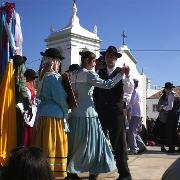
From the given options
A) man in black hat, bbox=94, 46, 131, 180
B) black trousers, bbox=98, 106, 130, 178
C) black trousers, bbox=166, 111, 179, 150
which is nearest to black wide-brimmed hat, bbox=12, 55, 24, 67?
man in black hat, bbox=94, 46, 131, 180

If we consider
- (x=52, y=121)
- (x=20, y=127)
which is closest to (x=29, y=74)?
(x=20, y=127)

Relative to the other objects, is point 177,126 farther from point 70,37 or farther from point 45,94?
point 70,37

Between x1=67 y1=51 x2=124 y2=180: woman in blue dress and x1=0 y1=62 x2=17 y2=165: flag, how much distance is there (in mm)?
750

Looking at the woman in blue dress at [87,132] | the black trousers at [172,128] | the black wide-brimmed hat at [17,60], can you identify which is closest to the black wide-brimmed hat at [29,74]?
the black wide-brimmed hat at [17,60]

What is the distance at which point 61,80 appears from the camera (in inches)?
217

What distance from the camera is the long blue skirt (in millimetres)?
5594

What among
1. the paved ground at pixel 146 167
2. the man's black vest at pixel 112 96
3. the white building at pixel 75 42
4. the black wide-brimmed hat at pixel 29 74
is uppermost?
the white building at pixel 75 42

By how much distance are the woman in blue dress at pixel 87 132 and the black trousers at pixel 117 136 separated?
16 cm

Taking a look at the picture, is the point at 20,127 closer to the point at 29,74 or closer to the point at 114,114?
the point at 29,74

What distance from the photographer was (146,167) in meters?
7.12

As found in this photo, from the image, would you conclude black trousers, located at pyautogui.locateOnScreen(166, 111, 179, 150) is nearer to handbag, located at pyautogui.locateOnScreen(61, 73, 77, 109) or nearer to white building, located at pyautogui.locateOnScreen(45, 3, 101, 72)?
handbag, located at pyautogui.locateOnScreen(61, 73, 77, 109)

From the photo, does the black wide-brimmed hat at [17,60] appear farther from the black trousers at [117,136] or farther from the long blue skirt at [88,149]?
the black trousers at [117,136]

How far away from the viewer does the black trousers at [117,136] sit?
5.78m

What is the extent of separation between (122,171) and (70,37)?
32.5 metres
